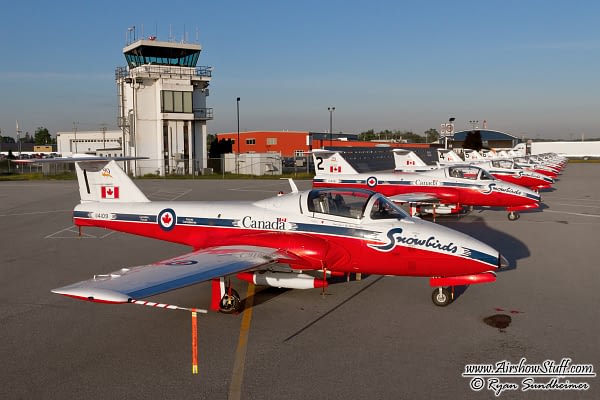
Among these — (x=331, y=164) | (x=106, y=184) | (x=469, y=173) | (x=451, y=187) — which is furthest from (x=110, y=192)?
(x=469, y=173)

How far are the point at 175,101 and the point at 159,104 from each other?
5.66ft

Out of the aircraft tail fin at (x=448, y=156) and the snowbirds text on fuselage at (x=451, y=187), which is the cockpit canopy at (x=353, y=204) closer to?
the snowbirds text on fuselage at (x=451, y=187)

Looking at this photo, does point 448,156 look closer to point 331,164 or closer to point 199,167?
point 331,164

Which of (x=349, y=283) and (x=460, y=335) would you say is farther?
(x=349, y=283)

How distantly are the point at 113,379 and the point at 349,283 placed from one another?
596 centimetres

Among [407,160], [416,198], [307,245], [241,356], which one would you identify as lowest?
[241,356]

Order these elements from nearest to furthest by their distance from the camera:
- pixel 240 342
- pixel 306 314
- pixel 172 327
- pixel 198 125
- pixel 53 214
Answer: pixel 240 342 → pixel 172 327 → pixel 306 314 → pixel 53 214 → pixel 198 125

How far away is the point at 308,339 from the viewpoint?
792 cm

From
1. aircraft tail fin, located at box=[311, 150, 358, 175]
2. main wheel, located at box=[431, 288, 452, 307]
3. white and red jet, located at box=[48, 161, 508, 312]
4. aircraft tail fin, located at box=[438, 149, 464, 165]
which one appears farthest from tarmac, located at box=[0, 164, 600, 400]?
aircraft tail fin, located at box=[438, 149, 464, 165]

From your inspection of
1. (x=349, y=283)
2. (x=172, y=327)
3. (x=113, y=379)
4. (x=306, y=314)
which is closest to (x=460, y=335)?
(x=306, y=314)

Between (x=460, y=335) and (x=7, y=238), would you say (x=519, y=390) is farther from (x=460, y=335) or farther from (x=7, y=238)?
(x=7, y=238)

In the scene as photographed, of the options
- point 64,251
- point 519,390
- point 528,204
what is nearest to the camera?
point 519,390

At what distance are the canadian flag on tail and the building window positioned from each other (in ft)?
136

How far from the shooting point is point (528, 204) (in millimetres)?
20375
